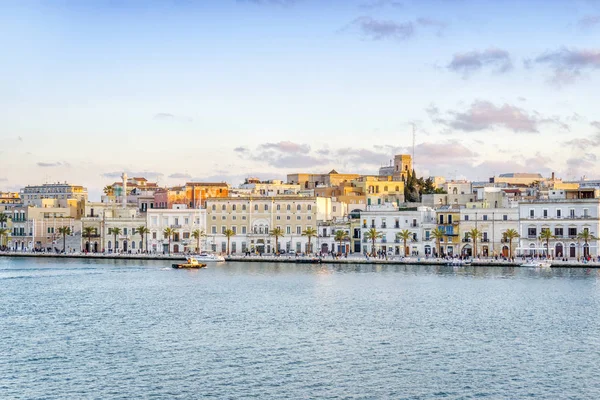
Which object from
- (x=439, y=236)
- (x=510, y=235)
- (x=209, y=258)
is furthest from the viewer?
(x=209, y=258)

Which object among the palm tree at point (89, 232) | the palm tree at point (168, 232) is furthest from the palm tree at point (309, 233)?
the palm tree at point (89, 232)

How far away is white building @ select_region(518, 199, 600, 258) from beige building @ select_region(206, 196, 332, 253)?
21.0m

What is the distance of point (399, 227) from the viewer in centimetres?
9025

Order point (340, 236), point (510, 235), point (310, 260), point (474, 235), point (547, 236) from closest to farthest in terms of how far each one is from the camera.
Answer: point (547, 236), point (510, 235), point (474, 235), point (310, 260), point (340, 236)

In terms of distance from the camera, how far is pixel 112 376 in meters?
32.9

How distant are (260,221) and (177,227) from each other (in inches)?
348

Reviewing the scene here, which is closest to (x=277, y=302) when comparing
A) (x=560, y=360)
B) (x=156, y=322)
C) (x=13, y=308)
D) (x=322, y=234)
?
(x=156, y=322)

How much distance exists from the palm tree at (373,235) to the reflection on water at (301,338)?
21.4 meters

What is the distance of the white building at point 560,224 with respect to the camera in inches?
3238

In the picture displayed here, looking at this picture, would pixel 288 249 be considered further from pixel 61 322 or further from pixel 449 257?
pixel 61 322

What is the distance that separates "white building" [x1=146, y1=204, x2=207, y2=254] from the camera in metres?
97.2

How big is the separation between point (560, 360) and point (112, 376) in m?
16.6

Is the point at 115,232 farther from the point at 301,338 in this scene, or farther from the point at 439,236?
the point at 301,338

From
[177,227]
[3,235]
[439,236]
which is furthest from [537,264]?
[3,235]
